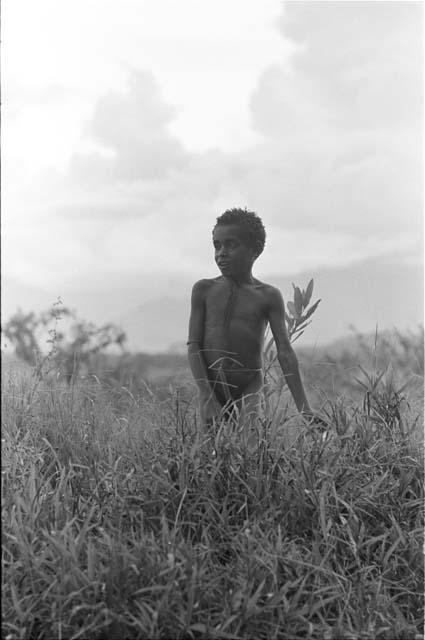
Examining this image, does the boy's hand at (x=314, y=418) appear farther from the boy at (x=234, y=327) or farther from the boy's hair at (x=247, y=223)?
the boy's hair at (x=247, y=223)

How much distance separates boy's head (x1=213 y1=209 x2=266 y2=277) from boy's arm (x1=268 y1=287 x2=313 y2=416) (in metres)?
0.20

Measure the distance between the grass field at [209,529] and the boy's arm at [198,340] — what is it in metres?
0.17

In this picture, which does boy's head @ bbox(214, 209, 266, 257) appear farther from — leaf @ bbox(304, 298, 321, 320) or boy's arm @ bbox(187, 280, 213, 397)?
leaf @ bbox(304, 298, 321, 320)

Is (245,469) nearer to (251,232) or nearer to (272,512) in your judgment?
(272,512)

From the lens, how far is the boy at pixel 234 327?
11.3 feet

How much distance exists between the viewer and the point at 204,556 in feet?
9.55

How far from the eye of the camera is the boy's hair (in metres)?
3.49

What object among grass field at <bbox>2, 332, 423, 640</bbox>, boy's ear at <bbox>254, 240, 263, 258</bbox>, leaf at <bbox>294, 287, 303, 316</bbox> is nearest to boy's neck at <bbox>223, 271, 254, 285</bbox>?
boy's ear at <bbox>254, 240, 263, 258</bbox>

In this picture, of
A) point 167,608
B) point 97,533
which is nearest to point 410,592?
point 167,608

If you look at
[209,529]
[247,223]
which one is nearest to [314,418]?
[209,529]

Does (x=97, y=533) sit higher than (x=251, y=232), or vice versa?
(x=251, y=232)

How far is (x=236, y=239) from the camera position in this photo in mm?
3469

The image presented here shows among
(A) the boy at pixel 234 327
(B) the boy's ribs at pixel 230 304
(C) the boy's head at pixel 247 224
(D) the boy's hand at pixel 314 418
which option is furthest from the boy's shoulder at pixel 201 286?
(D) the boy's hand at pixel 314 418

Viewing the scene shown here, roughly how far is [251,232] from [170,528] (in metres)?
1.33
